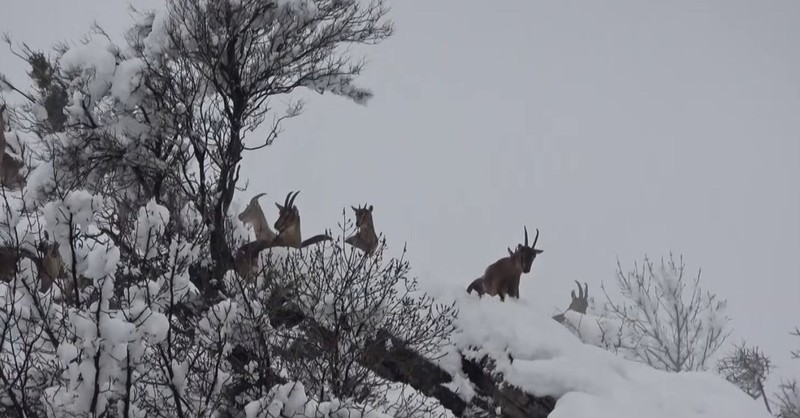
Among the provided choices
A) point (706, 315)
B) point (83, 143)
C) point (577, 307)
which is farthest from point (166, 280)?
point (706, 315)

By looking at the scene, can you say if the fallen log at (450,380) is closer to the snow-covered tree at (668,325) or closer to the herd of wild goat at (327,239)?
the herd of wild goat at (327,239)

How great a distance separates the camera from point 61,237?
163 inches

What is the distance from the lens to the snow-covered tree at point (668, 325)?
2017 centimetres

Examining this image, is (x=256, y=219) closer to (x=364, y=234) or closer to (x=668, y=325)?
(x=364, y=234)

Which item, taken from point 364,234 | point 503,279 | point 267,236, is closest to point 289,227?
point 267,236

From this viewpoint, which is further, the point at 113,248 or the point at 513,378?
the point at 513,378

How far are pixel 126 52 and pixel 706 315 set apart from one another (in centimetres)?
1953

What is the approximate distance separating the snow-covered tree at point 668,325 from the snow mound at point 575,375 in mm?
10031

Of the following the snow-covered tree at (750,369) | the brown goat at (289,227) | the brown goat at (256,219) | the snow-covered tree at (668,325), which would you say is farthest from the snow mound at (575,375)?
the snow-covered tree at (668,325)

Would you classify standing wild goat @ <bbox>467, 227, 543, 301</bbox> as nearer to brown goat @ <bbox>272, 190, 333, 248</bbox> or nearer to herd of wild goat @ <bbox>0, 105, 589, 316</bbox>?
herd of wild goat @ <bbox>0, 105, 589, 316</bbox>

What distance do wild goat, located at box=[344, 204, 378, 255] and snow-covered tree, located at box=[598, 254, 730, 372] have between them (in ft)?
34.8

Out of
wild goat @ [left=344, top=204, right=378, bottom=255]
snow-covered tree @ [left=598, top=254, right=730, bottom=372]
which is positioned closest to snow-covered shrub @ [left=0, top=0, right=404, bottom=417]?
wild goat @ [left=344, top=204, right=378, bottom=255]

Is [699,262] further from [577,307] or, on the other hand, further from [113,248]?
[113,248]

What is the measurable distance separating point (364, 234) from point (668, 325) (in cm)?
1548
